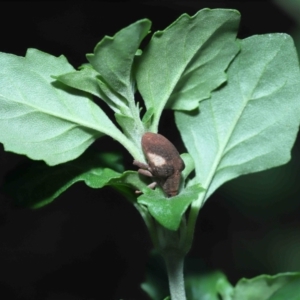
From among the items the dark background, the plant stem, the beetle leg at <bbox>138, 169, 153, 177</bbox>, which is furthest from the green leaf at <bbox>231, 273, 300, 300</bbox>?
the dark background

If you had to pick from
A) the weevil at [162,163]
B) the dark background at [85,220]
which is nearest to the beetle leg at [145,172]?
the weevil at [162,163]

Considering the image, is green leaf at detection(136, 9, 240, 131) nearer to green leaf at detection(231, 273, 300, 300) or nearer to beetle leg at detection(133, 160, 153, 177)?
beetle leg at detection(133, 160, 153, 177)

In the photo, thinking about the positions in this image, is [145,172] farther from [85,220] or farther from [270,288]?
[85,220]

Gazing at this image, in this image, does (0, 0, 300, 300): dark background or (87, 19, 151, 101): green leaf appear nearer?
(87, 19, 151, 101): green leaf

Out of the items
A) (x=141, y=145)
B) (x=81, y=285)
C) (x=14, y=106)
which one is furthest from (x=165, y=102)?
(x=81, y=285)

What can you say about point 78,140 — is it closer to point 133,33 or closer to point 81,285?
point 133,33

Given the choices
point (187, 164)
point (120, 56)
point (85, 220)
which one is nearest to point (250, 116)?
point (187, 164)

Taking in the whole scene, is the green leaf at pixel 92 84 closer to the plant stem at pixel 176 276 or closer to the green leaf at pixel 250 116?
the green leaf at pixel 250 116
